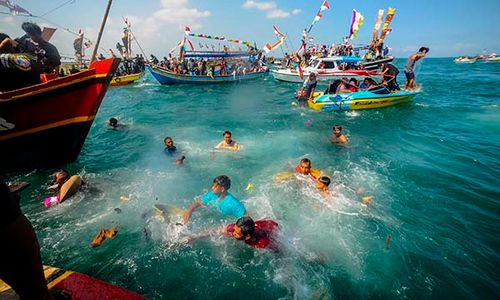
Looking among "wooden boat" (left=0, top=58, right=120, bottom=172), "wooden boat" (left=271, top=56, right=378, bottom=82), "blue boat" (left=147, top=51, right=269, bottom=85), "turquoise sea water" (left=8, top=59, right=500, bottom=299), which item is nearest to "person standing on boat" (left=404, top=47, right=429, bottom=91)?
"turquoise sea water" (left=8, top=59, right=500, bottom=299)

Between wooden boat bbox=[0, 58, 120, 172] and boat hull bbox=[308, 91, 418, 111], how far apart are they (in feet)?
37.7

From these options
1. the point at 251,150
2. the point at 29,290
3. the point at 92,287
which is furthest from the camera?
the point at 251,150

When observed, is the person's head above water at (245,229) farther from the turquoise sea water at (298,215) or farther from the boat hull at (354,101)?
the boat hull at (354,101)

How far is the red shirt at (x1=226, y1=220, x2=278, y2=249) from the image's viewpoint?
14.8 feet

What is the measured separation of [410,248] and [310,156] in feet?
15.6

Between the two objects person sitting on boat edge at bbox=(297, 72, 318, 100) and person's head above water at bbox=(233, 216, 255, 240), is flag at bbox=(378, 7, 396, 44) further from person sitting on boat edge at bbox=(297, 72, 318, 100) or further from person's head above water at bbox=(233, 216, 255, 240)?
person's head above water at bbox=(233, 216, 255, 240)

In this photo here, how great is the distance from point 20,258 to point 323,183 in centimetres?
591

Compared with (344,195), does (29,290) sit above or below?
above

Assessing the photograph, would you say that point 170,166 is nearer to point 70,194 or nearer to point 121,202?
point 121,202

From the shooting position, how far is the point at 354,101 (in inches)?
587

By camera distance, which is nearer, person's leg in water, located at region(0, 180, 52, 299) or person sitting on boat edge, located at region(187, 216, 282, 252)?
person's leg in water, located at region(0, 180, 52, 299)

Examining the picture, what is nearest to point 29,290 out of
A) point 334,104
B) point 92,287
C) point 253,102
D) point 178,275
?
point 92,287

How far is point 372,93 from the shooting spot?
1502 centimetres

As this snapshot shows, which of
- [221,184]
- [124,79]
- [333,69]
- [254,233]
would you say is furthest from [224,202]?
[124,79]
